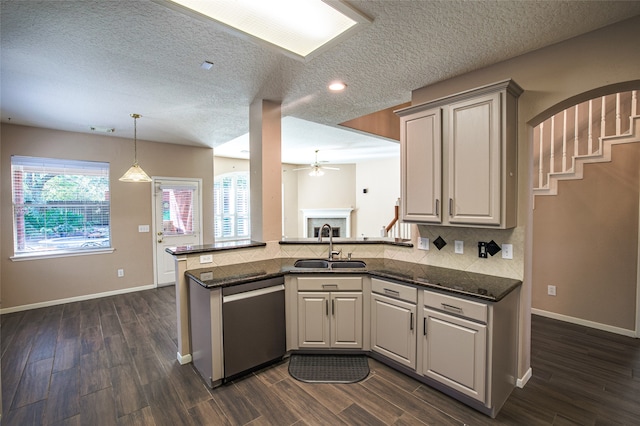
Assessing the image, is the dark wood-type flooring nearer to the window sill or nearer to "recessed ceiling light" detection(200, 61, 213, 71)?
the window sill

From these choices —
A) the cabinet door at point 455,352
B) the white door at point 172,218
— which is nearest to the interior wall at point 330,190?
the white door at point 172,218

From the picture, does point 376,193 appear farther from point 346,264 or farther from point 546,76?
point 546,76

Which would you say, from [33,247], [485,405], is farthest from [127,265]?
[485,405]

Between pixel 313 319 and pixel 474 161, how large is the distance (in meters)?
1.99

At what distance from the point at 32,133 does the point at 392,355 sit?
576cm

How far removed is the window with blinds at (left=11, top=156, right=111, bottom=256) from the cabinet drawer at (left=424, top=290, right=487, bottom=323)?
5.21 m

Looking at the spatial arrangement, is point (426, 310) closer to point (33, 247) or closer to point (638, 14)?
point (638, 14)

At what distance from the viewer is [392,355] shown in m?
2.54

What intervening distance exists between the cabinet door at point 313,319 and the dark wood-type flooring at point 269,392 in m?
0.38

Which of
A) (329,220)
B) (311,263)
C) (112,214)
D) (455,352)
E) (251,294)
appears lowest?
(455,352)

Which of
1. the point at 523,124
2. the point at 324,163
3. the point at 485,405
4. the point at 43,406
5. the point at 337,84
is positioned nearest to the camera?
Result: the point at 485,405

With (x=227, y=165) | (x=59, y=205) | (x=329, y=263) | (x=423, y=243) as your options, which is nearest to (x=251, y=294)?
(x=329, y=263)

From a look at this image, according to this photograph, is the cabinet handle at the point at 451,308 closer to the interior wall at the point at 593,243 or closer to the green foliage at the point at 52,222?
the interior wall at the point at 593,243

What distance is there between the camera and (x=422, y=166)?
2.63m
